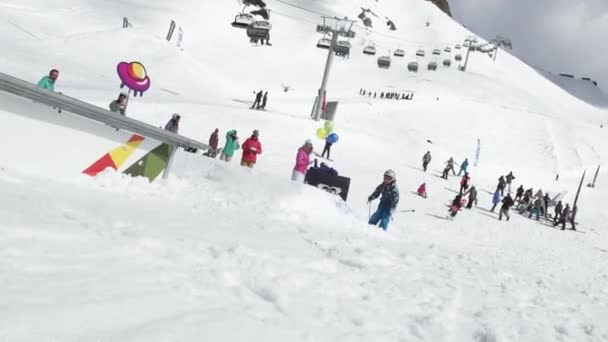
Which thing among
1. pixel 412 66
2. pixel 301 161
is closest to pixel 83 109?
pixel 301 161

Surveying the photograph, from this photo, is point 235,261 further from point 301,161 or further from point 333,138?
point 333,138

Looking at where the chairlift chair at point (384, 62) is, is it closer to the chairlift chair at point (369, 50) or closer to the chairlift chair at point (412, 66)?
the chairlift chair at point (369, 50)

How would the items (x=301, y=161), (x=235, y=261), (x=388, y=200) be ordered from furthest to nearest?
(x=301, y=161), (x=388, y=200), (x=235, y=261)

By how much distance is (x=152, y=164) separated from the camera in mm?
6527

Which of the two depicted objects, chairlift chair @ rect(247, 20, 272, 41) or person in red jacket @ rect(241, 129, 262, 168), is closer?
person in red jacket @ rect(241, 129, 262, 168)

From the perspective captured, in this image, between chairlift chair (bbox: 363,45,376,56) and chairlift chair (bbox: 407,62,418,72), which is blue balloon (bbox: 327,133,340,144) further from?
chairlift chair (bbox: 407,62,418,72)

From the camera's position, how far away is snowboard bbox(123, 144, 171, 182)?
6.33 meters

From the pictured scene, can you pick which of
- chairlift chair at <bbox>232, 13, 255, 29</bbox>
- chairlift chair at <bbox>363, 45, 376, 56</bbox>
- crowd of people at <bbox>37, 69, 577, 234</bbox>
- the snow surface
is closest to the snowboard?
the snow surface

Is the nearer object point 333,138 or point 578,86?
point 333,138

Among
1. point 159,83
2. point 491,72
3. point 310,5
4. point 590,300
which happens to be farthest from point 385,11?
point 590,300

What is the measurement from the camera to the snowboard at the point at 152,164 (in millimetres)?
6328

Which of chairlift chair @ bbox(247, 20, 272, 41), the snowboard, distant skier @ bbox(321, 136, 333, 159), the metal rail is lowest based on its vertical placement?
the snowboard

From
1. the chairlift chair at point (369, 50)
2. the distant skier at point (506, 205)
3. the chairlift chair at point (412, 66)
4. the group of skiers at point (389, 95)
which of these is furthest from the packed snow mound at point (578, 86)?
the distant skier at point (506, 205)

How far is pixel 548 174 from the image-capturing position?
34.2 m
